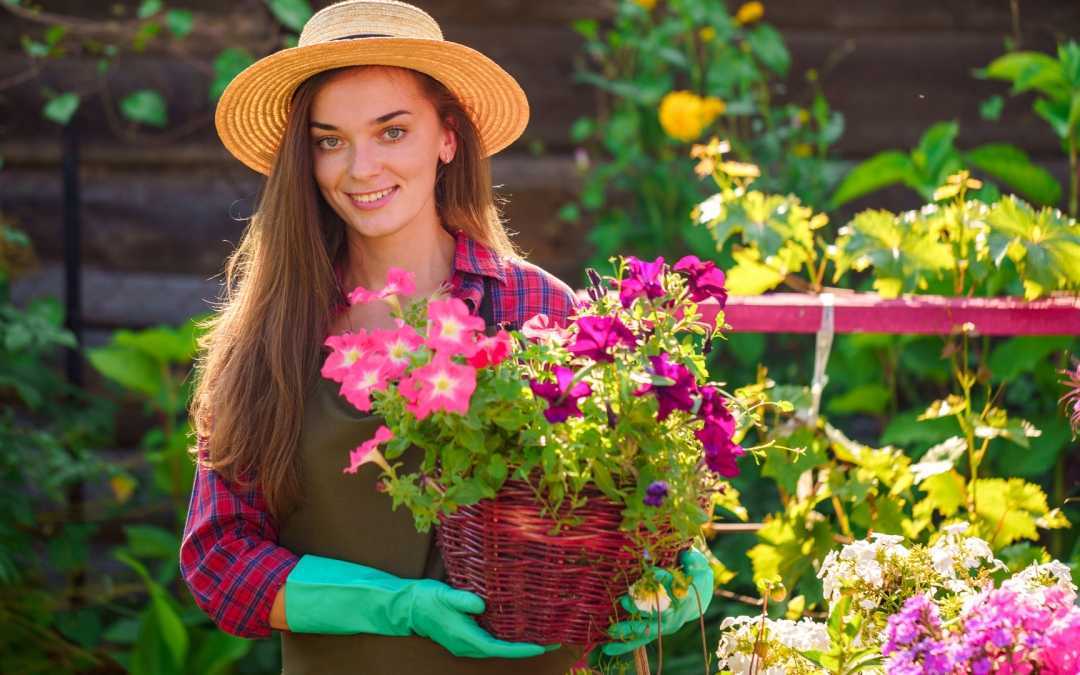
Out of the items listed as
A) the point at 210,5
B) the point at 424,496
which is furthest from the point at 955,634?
the point at 210,5

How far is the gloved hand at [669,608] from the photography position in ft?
4.96

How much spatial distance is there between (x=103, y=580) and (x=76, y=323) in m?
0.75

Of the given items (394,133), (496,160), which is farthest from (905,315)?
(496,160)

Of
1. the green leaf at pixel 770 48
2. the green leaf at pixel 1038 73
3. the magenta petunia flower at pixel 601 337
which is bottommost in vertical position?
the magenta petunia flower at pixel 601 337

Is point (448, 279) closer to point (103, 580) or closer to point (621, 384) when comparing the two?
point (621, 384)

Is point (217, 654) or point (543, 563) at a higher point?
point (543, 563)

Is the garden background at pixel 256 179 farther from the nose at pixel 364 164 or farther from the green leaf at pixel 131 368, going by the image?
the nose at pixel 364 164

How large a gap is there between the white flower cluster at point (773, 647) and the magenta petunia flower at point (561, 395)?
0.50m

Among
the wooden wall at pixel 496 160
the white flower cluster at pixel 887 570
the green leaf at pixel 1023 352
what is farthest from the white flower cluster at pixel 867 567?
the wooden wall at pixel 496 160

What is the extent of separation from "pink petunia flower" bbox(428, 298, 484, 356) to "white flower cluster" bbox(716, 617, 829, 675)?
1.96ft

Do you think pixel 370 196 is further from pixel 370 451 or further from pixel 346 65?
pixel 370 451

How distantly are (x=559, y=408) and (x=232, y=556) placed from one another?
26.1 inches

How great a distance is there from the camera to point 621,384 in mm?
1376

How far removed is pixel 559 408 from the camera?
1.36 metres
